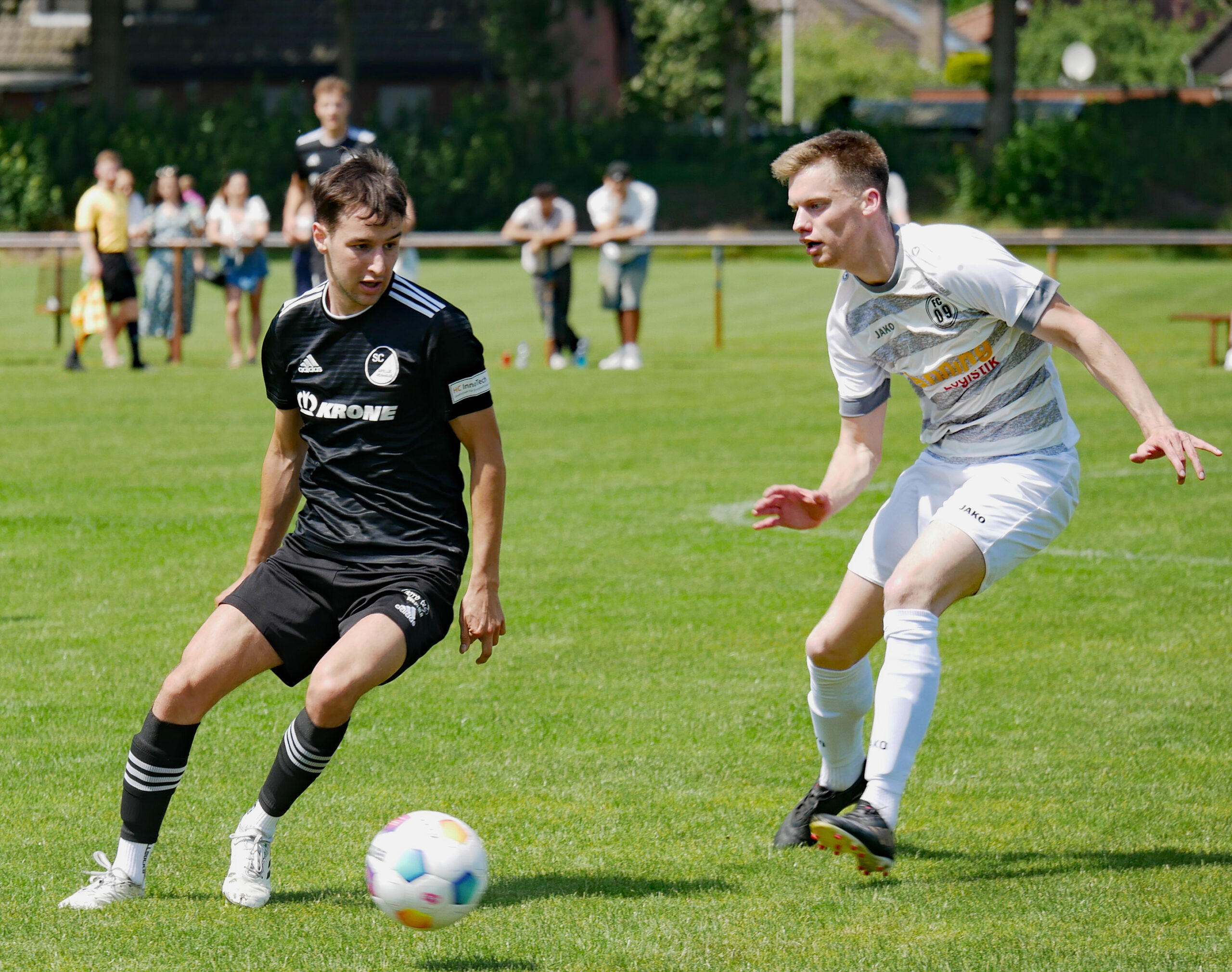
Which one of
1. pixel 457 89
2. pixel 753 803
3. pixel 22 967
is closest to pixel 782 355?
pixel 753 803

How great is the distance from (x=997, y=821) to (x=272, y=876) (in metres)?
2.29

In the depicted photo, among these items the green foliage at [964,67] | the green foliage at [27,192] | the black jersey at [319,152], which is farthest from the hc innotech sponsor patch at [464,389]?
the green foliage at [964,67]

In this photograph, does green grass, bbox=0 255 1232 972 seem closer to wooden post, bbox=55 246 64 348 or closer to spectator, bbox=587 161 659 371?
spectator, bbox=587 161 659 371

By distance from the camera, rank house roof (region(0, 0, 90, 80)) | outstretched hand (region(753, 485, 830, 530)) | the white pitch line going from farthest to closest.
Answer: house roof (region(0, 0, 90, 80)), the white pitch line, outstretched hand (region(753, 485, 830, 530))

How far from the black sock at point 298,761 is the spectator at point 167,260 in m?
15.9

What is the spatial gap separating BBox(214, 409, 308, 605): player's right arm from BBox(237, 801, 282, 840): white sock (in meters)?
0.70

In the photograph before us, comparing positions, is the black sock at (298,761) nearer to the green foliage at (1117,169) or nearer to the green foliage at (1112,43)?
the green foliage at (1117,169)

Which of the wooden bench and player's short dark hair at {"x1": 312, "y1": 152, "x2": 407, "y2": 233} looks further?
the wooden bench

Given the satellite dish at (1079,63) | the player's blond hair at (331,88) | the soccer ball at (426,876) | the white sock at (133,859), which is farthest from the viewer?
the satellite dish at (1079,63)

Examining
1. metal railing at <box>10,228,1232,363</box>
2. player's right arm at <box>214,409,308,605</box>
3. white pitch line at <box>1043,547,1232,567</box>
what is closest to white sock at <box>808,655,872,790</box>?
player's right arm at <box>214,409,308,605</box>

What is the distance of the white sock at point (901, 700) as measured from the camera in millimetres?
4449

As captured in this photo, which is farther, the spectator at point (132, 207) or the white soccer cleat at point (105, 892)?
the spectator at point (132, 207)

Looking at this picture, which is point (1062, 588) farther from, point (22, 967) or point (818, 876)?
point (22, 967)

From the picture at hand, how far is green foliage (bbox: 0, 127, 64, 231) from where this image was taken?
135ft
